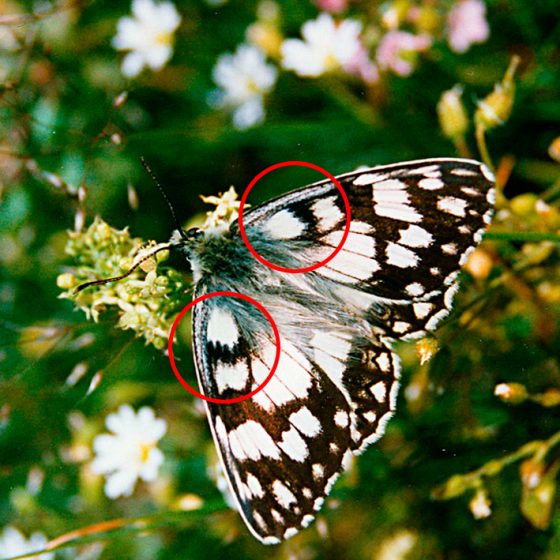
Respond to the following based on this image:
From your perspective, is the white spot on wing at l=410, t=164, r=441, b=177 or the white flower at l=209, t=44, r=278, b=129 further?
the white flower at l=209, t=44, r=278, b=129

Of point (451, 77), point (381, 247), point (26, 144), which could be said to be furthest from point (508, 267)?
point (26, 144)

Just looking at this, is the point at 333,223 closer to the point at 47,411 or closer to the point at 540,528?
the point at 540,528

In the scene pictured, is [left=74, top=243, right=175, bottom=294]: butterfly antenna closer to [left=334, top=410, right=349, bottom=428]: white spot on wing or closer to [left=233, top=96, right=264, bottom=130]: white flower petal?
[left=334, top=410, right=349, bottom=428]: white spot on wing

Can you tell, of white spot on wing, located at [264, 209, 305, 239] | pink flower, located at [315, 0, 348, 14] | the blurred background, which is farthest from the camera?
pink flower, located at [315, 0, 348, 14]

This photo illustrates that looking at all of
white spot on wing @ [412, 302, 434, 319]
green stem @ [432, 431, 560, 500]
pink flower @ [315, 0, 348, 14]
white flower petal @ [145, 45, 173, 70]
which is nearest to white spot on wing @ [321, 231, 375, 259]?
white spot on wing @ [412, 302, 434, 319]

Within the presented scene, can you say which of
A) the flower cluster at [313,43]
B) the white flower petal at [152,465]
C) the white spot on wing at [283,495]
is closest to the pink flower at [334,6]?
the flower cluster at [313,43]

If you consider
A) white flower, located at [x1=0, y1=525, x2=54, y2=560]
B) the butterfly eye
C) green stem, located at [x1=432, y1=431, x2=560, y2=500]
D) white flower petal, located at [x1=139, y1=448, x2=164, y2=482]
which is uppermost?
the butterfly eye

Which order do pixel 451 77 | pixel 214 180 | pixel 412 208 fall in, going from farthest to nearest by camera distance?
1. pixel 214 180
2. pixel 451 77
3. pixel 412 208

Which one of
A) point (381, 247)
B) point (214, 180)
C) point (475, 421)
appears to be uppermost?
point (381, 247)
